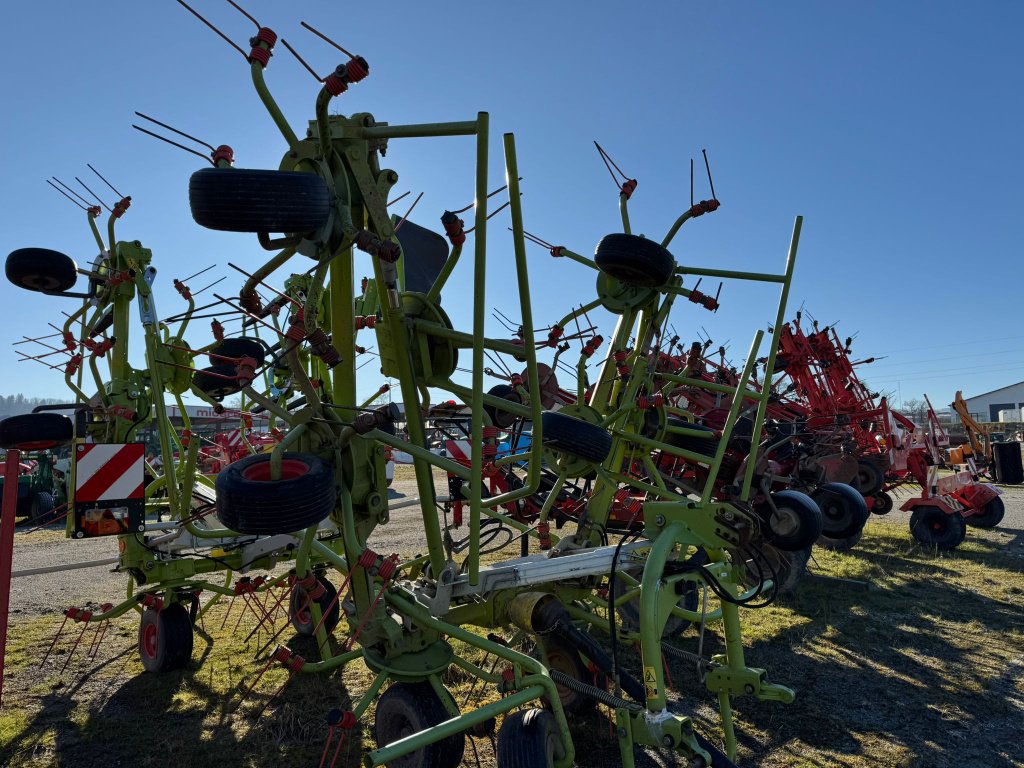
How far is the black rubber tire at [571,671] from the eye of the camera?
13.4ft

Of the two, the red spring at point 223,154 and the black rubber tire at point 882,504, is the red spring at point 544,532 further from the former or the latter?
the black rubber tire at point 882,504

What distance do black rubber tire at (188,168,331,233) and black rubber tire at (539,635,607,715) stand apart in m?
2.80

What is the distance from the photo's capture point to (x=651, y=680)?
2809mm

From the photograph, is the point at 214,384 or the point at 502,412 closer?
the point at 502,412

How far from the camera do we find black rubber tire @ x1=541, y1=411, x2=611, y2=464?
144 inches

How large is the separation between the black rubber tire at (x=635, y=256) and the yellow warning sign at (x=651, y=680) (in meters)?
2.15

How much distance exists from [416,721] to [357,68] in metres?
2.79

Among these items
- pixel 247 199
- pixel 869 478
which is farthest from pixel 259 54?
pixel 869 478

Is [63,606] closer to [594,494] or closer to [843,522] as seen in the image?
[594,494]

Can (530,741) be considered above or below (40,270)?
below

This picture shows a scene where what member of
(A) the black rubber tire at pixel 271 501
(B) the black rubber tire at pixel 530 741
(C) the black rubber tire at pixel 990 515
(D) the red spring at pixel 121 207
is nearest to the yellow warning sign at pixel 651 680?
(B) the black rubber tire at pixel 530 741

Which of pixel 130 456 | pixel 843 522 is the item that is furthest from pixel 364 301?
pixel 843 522

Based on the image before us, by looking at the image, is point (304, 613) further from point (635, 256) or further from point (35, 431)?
point (635, 256)

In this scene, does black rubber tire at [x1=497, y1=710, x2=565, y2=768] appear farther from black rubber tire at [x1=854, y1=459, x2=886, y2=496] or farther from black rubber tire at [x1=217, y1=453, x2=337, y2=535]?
black rubber tire at [x1=854, y1=459, x2=886, y2=496]
